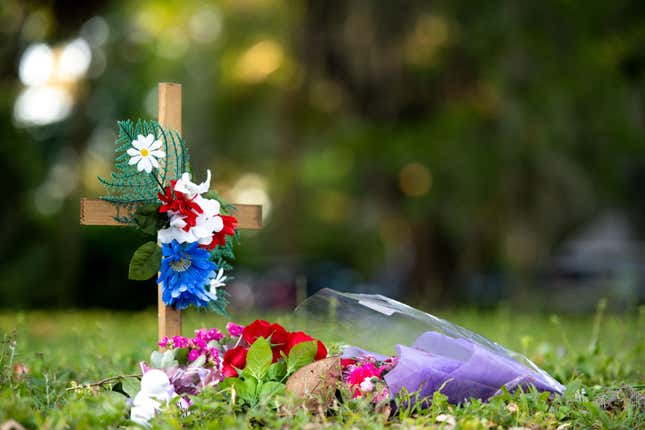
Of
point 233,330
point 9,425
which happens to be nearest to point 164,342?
point 233,330

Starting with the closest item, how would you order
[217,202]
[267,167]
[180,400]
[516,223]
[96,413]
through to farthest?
[96,413] → [180,400] → [217,202] → [516,223] → [267,167]

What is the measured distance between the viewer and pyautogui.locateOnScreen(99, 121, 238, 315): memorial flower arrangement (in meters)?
2.76

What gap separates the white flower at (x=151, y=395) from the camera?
237 cm

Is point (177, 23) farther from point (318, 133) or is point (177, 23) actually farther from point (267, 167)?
point (318, 133)

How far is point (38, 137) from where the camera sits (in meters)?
12.5

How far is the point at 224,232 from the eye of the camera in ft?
9.53

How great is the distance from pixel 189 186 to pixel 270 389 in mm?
837

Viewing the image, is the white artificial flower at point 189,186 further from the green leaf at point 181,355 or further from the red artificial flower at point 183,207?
the green leaf at point 181,355

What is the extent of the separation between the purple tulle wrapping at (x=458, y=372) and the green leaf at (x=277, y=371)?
1.29ft

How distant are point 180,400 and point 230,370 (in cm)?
23

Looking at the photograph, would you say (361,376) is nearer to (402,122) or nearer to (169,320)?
(169,320)

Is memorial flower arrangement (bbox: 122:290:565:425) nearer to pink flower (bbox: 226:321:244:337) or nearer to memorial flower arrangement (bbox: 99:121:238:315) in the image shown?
pink flower (bbox: 226:321:244:337)

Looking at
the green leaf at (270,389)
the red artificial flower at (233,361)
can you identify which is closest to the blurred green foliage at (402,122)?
the red artificial flower at (233,361)

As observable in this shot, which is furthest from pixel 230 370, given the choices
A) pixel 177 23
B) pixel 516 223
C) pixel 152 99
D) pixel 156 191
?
pixel 152 99
